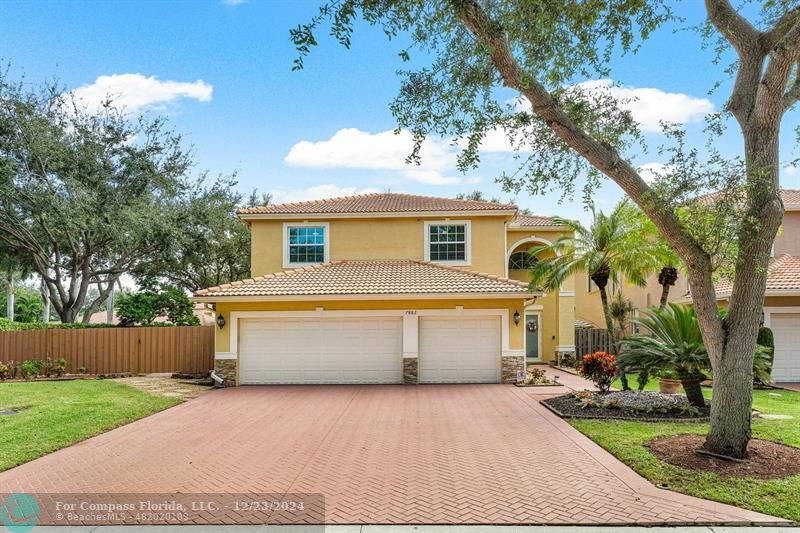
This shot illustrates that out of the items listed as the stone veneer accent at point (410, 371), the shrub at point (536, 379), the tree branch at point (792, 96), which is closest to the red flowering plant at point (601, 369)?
the shrub at point (536, 379)

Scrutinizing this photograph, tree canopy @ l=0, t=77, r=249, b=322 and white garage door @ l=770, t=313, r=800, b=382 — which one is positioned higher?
tree canopy @ l=0, t=77, r=249, b=322

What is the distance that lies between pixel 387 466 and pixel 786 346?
1696 cm

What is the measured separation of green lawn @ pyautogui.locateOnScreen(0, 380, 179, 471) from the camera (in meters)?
8.70

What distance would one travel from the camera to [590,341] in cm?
2339

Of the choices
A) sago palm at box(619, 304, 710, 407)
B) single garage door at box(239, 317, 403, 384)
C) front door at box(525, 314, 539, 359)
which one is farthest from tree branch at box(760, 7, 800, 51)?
front door at box(525, 314, 539, 359)

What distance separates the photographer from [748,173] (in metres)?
6.84

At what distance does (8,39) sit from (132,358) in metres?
12.3

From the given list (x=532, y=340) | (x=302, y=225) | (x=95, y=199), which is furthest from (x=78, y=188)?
(x=532, y=340)

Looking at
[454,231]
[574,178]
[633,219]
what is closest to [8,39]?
[454,231]

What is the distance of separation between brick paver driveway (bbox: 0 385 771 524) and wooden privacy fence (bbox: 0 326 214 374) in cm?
763

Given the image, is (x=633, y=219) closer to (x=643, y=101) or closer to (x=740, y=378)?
(x=643, y=101)

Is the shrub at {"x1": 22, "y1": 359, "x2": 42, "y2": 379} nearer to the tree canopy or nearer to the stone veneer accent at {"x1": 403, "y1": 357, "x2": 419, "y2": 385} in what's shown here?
the tree canopy

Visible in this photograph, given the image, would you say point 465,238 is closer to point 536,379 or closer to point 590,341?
point 536,379

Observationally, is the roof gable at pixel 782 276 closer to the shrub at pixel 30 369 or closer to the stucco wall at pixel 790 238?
the stucco wall at pixel 790 238
